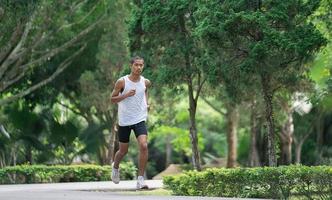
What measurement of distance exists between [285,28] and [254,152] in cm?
2325

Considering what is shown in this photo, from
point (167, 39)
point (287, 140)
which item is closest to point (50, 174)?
point (167, 39)

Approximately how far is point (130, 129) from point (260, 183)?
2173mm

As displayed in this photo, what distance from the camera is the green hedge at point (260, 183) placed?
9.31m

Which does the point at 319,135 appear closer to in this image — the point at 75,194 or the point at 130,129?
the point at 130,129

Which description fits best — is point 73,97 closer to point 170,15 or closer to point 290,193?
point 170,15

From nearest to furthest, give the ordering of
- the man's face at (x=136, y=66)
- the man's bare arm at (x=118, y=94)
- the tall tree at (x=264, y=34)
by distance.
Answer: the man's bare arm at (x=118, y=94)
the man's face at (x=136, y=66)
the tall tree at (x=264, y=34)

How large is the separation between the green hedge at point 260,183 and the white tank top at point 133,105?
1.19 m

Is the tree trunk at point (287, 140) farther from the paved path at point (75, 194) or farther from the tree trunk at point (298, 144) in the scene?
the paved path at point (75, 194)

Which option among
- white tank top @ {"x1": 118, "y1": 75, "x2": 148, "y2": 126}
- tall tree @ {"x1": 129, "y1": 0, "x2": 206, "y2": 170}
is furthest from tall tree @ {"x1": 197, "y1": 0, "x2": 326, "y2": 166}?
tall tree @ {"x1": 129, "y1": 0, "x2": 206, "y2": 170}

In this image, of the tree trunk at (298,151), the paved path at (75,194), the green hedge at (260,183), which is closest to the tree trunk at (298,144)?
the tree trunk at (298,151)

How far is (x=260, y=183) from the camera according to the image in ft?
32.9

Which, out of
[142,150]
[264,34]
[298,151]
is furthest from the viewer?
[298,151]

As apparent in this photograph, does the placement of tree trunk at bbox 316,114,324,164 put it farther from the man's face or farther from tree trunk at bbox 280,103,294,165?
the man's face

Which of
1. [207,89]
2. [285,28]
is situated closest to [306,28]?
[285,28]
